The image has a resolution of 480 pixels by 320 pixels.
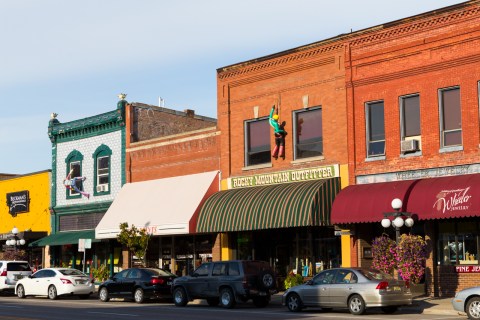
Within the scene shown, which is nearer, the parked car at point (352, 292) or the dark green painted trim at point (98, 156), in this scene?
the parked car at point (352, 292)

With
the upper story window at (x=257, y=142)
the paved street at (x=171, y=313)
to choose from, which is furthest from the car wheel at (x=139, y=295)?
the upper story window at (x=257, y=142)

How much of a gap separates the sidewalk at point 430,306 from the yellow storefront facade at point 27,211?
26458 millimetres

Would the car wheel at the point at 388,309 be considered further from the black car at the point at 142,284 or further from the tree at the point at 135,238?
the tree at the point at 135,238

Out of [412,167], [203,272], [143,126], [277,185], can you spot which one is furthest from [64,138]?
[412,167]

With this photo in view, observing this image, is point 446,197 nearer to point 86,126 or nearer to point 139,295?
point 139,295

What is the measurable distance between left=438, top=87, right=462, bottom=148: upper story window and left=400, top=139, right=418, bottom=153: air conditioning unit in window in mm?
975

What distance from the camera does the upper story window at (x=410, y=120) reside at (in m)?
29.2

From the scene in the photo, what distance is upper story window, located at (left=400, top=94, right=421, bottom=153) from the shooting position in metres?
29.2

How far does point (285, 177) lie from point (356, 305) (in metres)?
10.6

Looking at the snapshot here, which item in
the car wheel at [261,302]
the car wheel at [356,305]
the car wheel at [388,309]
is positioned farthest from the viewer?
the car wheel at [261,302]

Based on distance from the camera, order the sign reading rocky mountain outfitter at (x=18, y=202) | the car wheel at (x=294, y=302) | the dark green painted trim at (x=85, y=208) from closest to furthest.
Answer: the car wheel at (x=294, y=302) < the dark green painted trim at (x=85, y=208) < the sign reading rocky mountain outfitter at (x=18, y=202)

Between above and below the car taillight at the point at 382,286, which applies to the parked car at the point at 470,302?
below

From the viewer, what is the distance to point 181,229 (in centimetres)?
3600

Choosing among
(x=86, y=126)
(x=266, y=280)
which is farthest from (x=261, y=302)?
(x=86, y=126)
